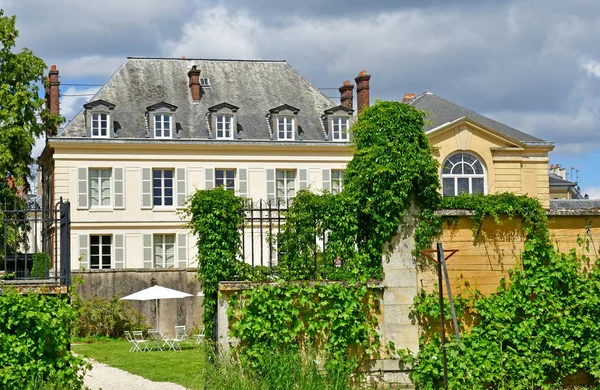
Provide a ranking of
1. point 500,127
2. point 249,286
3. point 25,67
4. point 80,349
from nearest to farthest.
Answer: point 249,286 < point 80,349 < point 25,67 < point 500,127

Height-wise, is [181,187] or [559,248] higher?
[181,187]

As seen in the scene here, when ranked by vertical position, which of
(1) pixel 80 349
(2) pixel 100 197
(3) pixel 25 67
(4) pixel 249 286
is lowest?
(1) pixel 80 349

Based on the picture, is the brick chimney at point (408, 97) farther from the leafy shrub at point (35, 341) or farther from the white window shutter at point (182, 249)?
the leafy shrub at point (35, 341)

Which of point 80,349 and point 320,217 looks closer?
point 320,217

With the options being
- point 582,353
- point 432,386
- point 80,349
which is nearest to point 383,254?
point 432,386

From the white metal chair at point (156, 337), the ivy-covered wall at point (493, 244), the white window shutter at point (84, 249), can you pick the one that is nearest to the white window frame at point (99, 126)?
the white window shutter at point (84, 249)

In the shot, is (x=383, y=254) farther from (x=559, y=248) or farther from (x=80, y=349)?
(x=80, y=349)

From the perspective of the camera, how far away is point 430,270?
36.3 ft

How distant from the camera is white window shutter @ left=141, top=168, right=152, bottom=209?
106 ft

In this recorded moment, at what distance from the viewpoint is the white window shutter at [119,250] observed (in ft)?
105

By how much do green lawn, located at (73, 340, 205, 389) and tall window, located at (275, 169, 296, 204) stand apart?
40.4ft

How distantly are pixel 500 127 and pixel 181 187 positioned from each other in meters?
12.3

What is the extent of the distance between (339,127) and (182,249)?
8259 mm

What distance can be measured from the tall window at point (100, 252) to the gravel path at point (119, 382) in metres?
16.4
